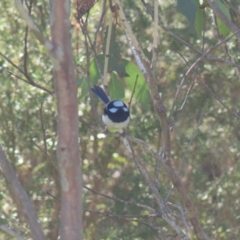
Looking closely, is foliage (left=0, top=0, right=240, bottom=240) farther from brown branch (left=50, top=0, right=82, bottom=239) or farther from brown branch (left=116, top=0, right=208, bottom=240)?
brown branch (left=50, top=0, right=82, bottom=239)

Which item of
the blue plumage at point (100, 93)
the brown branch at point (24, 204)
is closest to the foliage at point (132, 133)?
the blue plumage at point (100, 93)

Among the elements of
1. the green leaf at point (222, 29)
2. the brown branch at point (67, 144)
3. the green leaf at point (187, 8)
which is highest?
the green leaf at point (222, 29)

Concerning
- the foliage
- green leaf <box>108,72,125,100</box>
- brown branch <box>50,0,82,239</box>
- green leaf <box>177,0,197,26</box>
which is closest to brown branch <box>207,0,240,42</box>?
green leaf <box>177,0,197,26</box>

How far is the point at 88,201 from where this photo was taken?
12.9 feet

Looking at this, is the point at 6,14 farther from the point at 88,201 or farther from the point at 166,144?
the point at 166,144

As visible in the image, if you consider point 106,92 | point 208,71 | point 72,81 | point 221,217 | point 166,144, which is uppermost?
point 208,71

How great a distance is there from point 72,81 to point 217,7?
0.69m

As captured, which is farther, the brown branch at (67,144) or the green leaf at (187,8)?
the green leaf at (187,8)

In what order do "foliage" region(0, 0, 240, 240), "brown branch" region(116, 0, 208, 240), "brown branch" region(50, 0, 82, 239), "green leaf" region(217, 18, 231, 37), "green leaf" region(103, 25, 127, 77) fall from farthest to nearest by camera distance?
1. "foliage" region(0, 0, 240, 240)
2. "green leaf" region(217, 18, 231, 37)
3. "green leaf" region(103, 25, 127, 77)
4. "brown branch" region(116, 0, 208, 240)
5. "brown branch" region(50, 0, 82, 239)

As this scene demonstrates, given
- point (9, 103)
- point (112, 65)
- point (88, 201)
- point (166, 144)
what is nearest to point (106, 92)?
point (112, 65)

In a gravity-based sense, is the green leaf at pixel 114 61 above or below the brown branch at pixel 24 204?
above

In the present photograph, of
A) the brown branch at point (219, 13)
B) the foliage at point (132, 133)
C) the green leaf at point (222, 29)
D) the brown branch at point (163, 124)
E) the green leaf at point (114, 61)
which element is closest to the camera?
the brown branch at point (163, 124)

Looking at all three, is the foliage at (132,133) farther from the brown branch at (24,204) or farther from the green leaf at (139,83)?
the brown branch at (24,204)

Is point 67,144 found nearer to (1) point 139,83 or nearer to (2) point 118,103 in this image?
(1) point 139,83
